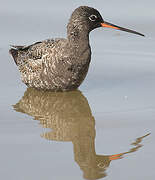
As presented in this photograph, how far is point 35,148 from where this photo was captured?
6.33 m

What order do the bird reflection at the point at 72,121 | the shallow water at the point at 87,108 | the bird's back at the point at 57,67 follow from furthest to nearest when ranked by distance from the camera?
the bird's back at the point at 57,67 < the bird reflection at the point at 72,121 < the shallow water at the point at 87,108

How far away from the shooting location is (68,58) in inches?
326

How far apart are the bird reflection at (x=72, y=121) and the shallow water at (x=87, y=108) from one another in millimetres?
11

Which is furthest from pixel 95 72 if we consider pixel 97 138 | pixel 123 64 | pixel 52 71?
pixel 97 138

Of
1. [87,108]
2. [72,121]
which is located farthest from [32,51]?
[72,121]

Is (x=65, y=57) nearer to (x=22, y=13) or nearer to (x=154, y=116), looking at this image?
(x=154, y=116)

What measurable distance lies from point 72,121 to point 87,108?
566mm

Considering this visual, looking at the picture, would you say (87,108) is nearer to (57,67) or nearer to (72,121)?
(72,121)

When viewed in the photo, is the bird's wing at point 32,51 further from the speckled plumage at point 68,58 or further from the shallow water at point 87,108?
the shallow water at point 87,108

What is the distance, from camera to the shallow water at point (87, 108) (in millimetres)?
5957

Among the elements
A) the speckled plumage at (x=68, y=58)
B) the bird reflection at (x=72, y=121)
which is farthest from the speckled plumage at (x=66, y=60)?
the bird reflection at (x=72, y=121)

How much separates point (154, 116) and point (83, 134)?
1.05 metres

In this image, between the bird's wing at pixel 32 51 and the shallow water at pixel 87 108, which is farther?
the bird's wing at pixel 32 51

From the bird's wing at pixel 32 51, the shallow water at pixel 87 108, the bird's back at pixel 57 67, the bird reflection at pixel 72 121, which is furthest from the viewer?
the bird's wing at pixel 32 51
